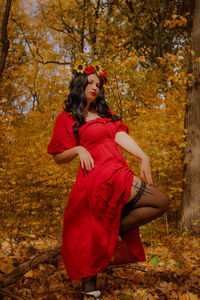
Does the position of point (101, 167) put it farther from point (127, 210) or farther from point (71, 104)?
point (71, 104)

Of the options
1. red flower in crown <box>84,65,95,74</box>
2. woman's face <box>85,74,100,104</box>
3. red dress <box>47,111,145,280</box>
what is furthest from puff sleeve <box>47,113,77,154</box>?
red flower in crown <box>84,65,95,74</box>

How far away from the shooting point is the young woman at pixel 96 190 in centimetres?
178

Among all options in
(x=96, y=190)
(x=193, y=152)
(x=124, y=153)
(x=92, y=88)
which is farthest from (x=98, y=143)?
(x=124, y=153)

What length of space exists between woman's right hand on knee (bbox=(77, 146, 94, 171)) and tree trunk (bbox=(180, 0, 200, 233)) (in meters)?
3.18

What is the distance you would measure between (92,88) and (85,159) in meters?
0.71

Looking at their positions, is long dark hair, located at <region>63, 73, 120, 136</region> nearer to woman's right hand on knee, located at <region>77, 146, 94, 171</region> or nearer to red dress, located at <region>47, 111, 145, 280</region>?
red dress, located at <region>47, 111, 145, 280</region>

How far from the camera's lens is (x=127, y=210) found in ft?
6.11

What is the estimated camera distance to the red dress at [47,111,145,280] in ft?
5.91

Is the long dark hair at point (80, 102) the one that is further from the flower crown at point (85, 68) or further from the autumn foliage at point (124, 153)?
the autumn foliage at point (124, 153)

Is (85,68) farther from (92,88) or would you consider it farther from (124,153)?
(124,153)

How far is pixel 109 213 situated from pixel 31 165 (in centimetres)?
474

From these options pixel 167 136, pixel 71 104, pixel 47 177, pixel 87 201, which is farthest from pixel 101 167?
pixel 47 177

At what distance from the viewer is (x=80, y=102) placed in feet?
7.19

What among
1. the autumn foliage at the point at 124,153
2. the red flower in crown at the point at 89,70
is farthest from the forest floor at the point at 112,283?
the red flower in crown at the point at 89,70
